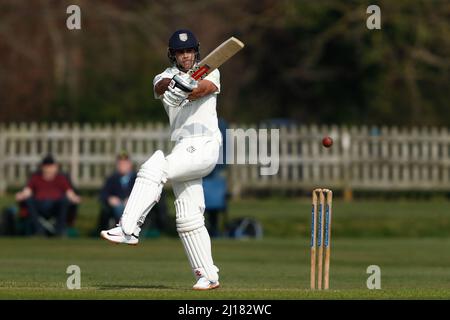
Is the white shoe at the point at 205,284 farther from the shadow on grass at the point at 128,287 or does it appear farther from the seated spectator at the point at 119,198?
the seated spectator at the point at 119,198

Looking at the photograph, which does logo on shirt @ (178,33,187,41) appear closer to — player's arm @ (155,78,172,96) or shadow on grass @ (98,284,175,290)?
player's arm @ (155,78,172,96)

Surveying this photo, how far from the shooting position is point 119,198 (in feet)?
63.4

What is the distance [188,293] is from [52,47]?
25381mm

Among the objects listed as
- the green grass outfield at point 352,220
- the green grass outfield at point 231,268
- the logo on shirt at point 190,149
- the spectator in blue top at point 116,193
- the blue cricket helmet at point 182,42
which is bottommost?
the green grass outfield at point 231,268

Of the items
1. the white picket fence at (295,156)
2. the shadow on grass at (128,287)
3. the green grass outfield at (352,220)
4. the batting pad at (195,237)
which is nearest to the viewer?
the batting pad at (195,237)

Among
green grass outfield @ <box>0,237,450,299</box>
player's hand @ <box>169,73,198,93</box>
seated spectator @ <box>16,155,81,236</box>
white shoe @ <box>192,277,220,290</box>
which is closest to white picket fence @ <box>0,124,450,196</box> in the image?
green grass outfield @ <box>0,237,450,299</box>

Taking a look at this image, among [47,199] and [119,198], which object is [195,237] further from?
[47,199]

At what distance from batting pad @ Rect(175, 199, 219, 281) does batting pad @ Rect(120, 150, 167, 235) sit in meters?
0.34

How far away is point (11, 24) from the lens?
1310 inches

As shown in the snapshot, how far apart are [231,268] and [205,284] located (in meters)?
4.10

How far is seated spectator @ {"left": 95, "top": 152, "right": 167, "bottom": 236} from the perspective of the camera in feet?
63.1

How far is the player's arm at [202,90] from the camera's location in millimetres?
9602

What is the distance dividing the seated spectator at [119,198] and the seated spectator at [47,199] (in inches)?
18.4

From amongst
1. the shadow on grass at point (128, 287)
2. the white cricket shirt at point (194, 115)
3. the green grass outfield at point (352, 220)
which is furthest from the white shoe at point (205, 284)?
the green grass outfield at point (352, 220)
